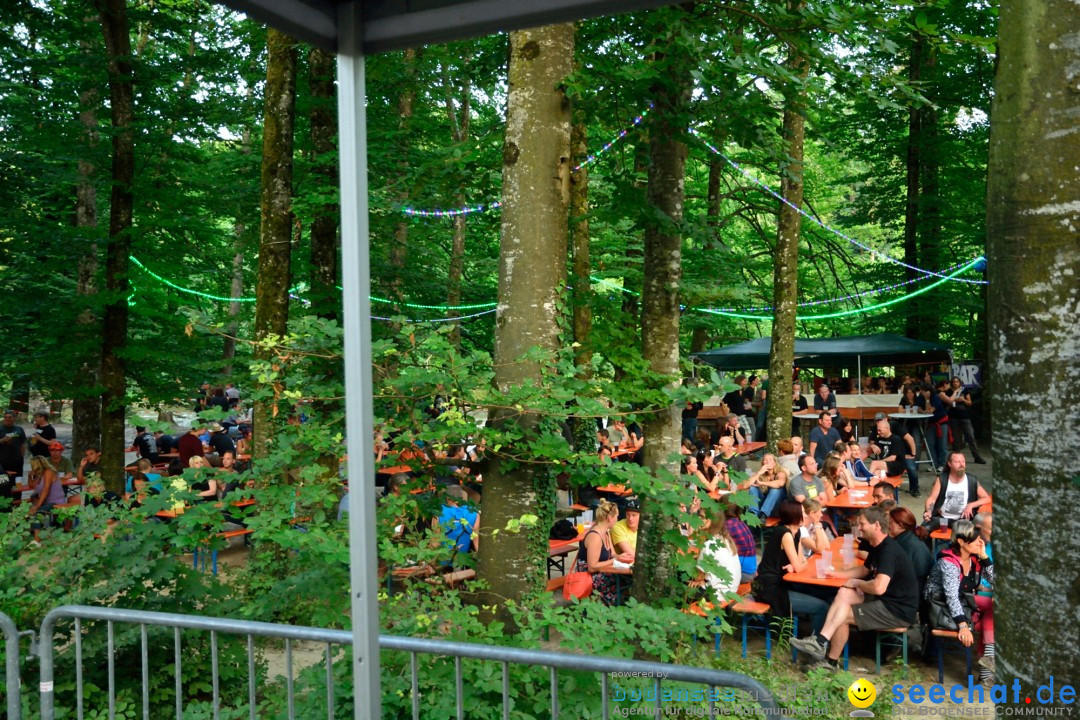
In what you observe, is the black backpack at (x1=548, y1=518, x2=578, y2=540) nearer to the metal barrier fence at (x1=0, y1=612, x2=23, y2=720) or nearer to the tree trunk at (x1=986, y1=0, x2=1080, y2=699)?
the metal barrier fence at (x1=0, y1=612, x2=23, y2=720)

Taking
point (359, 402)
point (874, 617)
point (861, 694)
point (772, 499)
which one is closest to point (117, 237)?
point (772, 499)

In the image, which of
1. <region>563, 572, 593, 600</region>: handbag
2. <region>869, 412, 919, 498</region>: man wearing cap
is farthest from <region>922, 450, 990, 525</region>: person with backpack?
<region>869, 412, 919, 498</region>: man wearing cap

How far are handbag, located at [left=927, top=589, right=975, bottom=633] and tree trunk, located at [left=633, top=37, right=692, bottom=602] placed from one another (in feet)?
7.54

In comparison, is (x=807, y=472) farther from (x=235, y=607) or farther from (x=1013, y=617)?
(x=1013, y=617)

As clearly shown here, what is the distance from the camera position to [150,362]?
14469mm

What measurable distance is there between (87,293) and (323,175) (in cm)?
574

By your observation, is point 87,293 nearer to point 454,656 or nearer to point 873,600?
point 873,600

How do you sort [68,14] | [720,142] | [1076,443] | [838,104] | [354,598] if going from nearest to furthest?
[354,598] → [1076,443] → [720,142] → [838,104] → [68,14]

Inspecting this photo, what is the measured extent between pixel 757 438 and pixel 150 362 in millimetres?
14363

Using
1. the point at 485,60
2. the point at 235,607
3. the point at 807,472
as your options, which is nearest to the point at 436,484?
the point at 235,607

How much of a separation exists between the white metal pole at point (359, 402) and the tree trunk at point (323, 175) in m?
8.51

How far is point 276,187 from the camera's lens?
9961 millimetres

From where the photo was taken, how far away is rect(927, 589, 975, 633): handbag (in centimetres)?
771

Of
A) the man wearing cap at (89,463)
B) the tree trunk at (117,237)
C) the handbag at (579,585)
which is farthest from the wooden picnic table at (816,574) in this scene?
the man wearing cap at (89,463)
